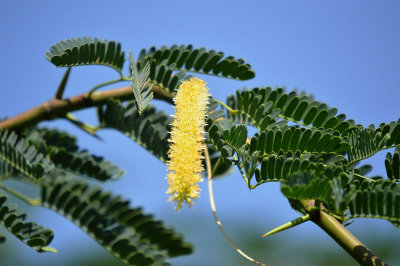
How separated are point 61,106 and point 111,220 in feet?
2.53

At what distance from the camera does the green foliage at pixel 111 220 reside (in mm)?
2156

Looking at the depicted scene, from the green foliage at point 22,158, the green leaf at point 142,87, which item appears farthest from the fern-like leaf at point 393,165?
the green foliage at point 22,158

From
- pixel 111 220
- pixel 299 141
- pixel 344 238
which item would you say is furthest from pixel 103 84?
pixel 344 238

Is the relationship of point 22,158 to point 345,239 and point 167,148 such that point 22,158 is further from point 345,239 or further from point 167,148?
point 345,239

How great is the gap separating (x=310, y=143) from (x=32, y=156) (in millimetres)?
1570

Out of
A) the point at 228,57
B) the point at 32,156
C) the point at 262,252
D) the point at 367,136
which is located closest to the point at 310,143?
the point at 367,136

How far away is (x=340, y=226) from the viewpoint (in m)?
1.41

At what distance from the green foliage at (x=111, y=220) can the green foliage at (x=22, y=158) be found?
0.10 m

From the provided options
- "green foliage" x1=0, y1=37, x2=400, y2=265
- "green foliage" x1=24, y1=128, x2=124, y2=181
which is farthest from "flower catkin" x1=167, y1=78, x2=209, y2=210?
"green foliage" x1=24, y1=128, x2=124, y2=181

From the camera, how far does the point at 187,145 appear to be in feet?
5.11

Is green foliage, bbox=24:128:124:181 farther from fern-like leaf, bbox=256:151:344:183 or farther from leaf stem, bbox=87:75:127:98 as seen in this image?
fern-like leaf, bbox=256:151:344:183

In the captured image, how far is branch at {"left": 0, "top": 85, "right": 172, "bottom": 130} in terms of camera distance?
2473 mm

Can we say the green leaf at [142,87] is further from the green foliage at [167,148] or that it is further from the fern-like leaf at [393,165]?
the fern-like leaf at [393,165]

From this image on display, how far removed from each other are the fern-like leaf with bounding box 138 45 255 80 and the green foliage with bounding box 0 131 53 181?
30.5 inches
